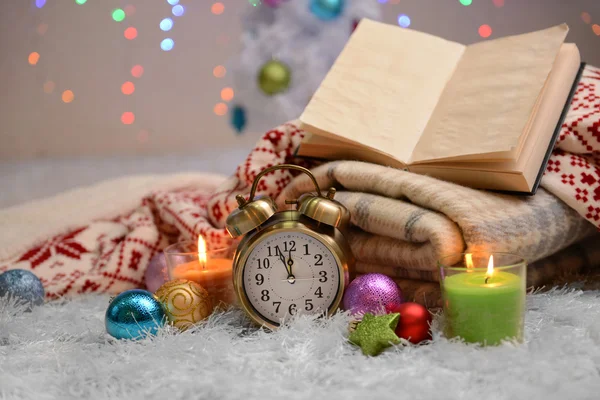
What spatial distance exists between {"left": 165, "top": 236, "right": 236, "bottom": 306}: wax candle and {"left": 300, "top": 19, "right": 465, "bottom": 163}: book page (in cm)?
27

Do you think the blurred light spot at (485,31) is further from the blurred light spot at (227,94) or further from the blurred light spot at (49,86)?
the blurred light spot at (49,86)

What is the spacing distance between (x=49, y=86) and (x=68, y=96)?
10 cm

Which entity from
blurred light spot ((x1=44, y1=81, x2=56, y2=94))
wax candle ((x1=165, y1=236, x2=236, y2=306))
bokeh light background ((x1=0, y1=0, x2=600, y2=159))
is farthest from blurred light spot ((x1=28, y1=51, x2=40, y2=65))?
wax candle ((x1=165, y1=236, x2=236, y2=306))

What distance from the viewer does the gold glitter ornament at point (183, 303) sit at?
906 mm

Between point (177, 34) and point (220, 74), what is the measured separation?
0.28 meters

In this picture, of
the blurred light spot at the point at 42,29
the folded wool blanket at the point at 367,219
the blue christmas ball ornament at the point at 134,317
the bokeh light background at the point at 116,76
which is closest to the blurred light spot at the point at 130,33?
the bokeh light background at the point at 116,76

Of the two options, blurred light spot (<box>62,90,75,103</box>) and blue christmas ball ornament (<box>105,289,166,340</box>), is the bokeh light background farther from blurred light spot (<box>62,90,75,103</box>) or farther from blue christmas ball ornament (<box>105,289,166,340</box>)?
blue christmas ball ornament (<box>105,289,166,340</box>)

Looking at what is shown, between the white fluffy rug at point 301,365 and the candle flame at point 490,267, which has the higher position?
the candle flame at point 490,267

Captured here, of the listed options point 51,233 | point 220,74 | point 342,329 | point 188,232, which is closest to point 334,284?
point 342,329

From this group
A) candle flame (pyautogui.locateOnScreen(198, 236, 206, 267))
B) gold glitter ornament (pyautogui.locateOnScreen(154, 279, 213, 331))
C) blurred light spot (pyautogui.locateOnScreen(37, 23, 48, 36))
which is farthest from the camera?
blurred light spot (pyautogui.locateOnScreen(37, 23, 48, 36))

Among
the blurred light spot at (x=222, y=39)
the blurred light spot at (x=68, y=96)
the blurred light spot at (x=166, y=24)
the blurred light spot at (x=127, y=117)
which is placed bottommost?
the blurred light spot at (x=127, y=117)

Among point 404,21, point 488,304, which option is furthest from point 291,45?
point 488,304

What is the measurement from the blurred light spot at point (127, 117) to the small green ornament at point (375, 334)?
265cm

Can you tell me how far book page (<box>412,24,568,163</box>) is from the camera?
97 cm
